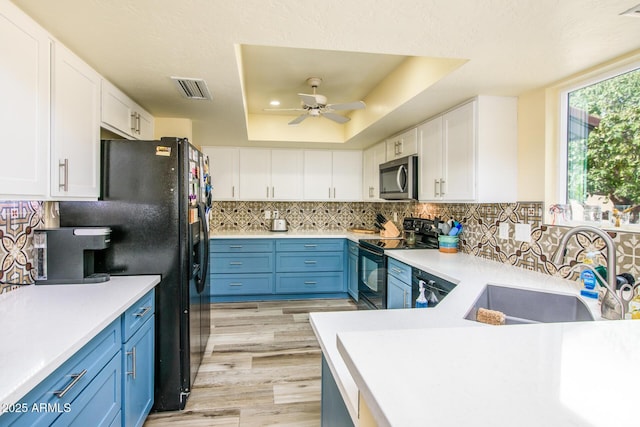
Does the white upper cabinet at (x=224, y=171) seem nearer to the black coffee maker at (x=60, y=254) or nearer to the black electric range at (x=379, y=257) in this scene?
the black electric range at (x=379, y=257)

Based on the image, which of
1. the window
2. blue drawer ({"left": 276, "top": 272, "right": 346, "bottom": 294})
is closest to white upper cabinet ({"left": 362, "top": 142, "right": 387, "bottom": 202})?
blue drawer ({"left": 276, "top": 272, "right": 346, "bottom": 294})

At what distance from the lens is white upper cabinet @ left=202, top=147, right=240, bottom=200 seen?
14.7 ft

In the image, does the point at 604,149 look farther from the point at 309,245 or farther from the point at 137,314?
the point at 309,245

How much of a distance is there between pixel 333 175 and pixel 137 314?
11.1 feet

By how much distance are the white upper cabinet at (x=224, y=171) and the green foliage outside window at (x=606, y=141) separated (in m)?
3.66

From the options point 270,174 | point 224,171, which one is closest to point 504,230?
point 270,174

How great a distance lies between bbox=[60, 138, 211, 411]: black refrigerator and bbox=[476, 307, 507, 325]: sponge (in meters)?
1.70

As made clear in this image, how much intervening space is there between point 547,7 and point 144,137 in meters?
2.74

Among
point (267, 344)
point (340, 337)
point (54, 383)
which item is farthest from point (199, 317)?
point (340, 337)

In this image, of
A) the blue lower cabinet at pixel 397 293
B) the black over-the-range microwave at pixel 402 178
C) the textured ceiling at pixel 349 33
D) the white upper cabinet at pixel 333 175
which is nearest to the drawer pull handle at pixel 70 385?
the textured ceiling at pixel 349 33

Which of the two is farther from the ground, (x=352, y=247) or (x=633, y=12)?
(x=633, y=12)

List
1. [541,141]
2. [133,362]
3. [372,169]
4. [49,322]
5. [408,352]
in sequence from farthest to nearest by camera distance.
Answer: [372,169] < [541,141] < [133,362] < [49,322] < [408,352]

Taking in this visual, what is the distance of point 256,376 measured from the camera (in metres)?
2.49

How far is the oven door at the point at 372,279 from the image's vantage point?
3135mm
